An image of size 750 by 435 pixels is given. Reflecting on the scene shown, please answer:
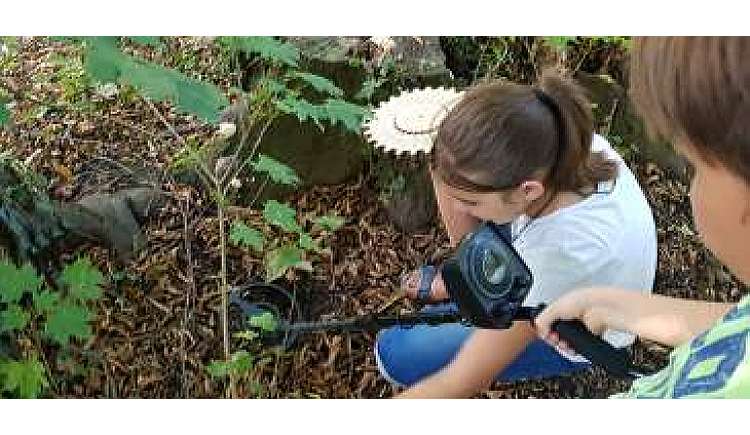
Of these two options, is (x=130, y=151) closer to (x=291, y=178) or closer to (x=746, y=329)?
(x=291, y=178)

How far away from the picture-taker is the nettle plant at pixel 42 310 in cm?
245

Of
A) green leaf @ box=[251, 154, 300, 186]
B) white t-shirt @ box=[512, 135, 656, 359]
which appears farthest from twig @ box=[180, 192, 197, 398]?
white t-shirt @ box=[512, 135, 656, 359]

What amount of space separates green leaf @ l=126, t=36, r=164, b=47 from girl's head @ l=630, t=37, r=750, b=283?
0.87 meters

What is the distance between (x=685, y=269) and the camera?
2.37 m

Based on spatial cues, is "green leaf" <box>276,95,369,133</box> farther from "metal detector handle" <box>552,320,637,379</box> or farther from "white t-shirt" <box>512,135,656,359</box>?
"metal detector handle" <box>552,320,637,379</box>

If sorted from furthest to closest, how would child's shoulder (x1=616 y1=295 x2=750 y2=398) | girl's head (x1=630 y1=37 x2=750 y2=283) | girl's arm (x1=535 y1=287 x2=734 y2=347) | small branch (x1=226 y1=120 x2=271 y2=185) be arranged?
small branch (x1=226 y1=120 x2=271 y2=185)
girl's arm (x1=535 y1=287 x2=734 y2=347)
girl's head (x1=630 y1=37 x2=750 y2=283)
child's shoulder (x1=616 y1=295 x2=750 y2=398)

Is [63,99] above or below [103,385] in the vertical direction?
above

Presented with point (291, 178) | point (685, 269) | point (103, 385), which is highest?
point (291, 178)

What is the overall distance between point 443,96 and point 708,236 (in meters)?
0.54

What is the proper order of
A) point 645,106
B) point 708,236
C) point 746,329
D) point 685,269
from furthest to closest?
point 685,269, point 708,236, point 645,106, point 746,329

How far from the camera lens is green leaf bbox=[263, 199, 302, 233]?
7.96 feet

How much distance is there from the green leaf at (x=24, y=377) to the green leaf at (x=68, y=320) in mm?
79

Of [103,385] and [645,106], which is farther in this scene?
[103,385]
